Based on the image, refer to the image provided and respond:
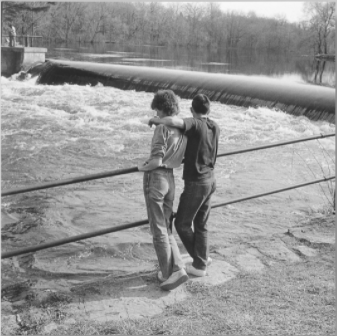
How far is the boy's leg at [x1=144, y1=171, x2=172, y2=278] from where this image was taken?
3496 millimetres

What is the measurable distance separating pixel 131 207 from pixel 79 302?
472 cm

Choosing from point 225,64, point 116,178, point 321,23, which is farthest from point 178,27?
point 116,178

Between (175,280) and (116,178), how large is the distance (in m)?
6.16

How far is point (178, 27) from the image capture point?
243 ft

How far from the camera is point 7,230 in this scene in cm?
692

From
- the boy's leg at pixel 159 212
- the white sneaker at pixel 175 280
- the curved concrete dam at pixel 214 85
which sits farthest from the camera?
the curved concrete dam at pixel 214 85

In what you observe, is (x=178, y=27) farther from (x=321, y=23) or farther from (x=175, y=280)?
(x=175, y=280)

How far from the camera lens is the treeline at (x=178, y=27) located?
60.5 meters

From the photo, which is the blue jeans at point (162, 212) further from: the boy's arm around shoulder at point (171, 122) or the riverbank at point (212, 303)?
the boy's arm around shoulder at point (171, 122)

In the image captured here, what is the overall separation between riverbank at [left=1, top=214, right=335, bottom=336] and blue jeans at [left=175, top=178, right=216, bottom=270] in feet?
0.69

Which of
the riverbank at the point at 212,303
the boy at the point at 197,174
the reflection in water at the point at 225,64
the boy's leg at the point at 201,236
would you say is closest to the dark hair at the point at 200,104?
the boy at the point at 197,174

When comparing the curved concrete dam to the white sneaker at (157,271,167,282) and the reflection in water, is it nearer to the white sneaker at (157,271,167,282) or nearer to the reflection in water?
the reflection in water

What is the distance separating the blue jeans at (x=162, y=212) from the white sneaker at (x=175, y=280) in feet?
0.12

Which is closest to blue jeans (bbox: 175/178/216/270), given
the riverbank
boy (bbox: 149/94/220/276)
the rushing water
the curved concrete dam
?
boy (bbox: 149/94/220/276)
